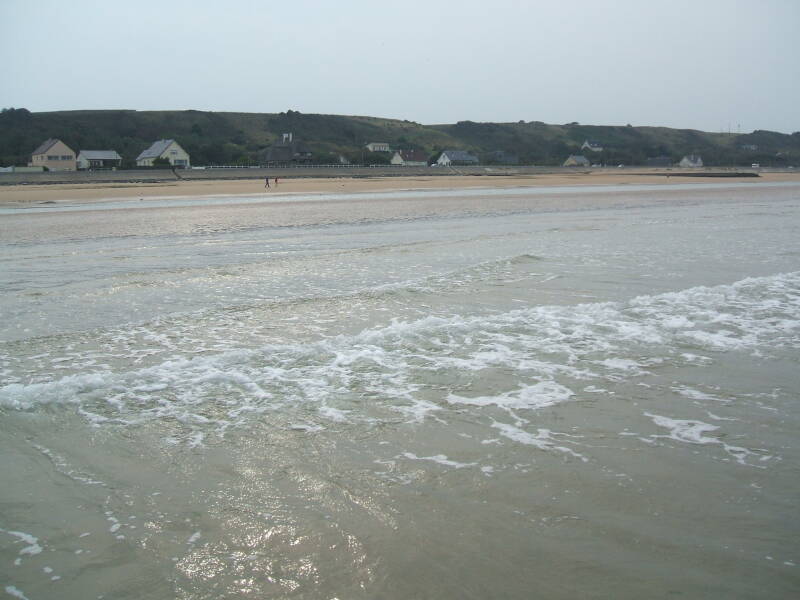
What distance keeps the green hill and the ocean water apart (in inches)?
2828

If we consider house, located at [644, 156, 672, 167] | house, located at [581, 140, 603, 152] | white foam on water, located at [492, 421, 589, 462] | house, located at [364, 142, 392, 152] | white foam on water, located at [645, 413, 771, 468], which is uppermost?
house, located at [581, 140, 603, 152]

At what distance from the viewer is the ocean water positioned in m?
3.11

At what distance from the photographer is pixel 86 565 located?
3133 mm

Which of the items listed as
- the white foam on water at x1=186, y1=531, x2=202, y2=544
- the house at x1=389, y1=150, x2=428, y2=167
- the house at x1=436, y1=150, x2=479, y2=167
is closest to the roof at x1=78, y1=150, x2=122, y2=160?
the house at x1=389, y1=150, x2=428, y2=167

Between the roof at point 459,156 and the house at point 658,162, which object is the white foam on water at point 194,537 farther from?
the house at point 658,162

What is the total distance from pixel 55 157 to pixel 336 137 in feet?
186

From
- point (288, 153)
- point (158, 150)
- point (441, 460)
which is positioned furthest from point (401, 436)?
point (288, 153)

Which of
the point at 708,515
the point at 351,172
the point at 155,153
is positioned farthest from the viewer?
the point at 155,153

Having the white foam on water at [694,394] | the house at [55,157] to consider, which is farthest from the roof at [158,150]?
the white foam on water at [694,394]

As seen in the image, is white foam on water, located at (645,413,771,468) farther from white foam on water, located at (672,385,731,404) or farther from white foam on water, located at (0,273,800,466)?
white foam on water, located at (672,385,731,404)

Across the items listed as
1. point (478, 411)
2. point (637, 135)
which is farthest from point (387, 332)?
point (637, 135)

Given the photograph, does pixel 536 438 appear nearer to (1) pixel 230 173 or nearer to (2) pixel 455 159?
(1) pixel 230 173

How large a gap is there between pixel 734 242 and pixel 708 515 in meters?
14.1

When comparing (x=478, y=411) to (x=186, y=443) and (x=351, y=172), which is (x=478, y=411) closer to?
(x=186, y=443)
